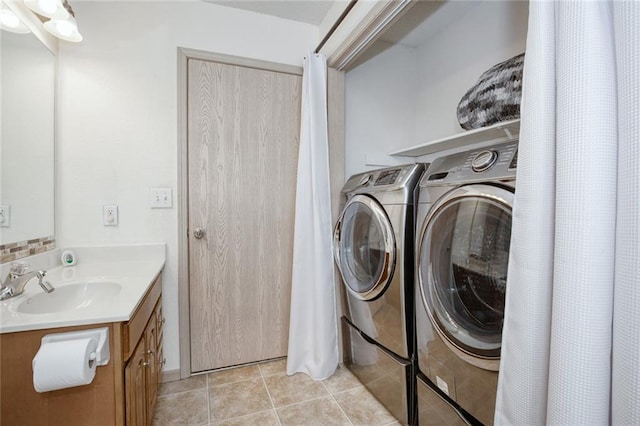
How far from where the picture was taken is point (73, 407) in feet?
2.91

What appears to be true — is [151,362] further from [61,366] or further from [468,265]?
[468,265]

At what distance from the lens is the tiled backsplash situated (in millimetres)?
1224

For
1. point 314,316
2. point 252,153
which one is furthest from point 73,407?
point 252,153

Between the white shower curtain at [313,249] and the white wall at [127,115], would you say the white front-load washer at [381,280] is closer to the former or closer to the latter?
the white shower curtain at [313,249]

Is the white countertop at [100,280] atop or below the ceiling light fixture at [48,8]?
below

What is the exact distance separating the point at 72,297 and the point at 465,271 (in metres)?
1.67

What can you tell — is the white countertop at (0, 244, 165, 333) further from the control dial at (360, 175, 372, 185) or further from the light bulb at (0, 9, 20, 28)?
the control dial at (360, 175, 372, 185)

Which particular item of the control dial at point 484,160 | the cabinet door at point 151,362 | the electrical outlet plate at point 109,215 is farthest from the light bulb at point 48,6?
the control dial at point 484,160

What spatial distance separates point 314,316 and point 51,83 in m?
2.01

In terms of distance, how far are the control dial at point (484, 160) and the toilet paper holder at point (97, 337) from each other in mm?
1381

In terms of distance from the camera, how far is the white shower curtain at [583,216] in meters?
0.54

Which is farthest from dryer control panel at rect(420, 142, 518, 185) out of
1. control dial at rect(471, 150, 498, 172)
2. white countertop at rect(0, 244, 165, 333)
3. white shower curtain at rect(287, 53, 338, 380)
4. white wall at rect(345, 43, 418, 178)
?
white countertop at rect(0, 244, 165, 333)

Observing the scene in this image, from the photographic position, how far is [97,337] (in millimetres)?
911

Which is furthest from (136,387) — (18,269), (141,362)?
(18,269)
